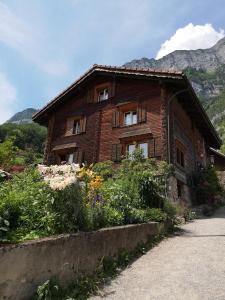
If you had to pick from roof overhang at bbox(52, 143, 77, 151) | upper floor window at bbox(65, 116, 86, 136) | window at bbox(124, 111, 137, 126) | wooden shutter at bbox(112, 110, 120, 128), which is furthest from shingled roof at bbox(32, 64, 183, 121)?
roof overhang at bbox(52, 143, 77, 151)

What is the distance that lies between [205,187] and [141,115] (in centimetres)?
638

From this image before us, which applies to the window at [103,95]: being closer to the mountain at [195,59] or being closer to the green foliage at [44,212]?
the green foliage at [44,212]

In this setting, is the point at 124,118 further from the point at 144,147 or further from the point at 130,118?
the point at 144,147

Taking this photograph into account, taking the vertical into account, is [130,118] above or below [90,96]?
below

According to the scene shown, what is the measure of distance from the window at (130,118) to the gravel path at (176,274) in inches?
410

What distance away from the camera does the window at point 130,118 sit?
59.5 ft

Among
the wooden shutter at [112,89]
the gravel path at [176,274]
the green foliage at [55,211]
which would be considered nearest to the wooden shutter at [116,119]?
the wooden shutter at [112,89]

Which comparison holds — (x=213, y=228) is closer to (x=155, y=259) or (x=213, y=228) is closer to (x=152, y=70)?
(x=155, y=259)

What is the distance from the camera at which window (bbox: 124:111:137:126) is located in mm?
18125

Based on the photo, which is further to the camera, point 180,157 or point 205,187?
point 205,187

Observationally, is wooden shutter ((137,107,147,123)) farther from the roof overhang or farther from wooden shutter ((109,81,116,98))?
the roof overhang

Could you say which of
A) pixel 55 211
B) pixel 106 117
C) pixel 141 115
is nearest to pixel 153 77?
pixel 141 115

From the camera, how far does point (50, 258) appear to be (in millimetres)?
4301

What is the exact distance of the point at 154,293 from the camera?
491cm
